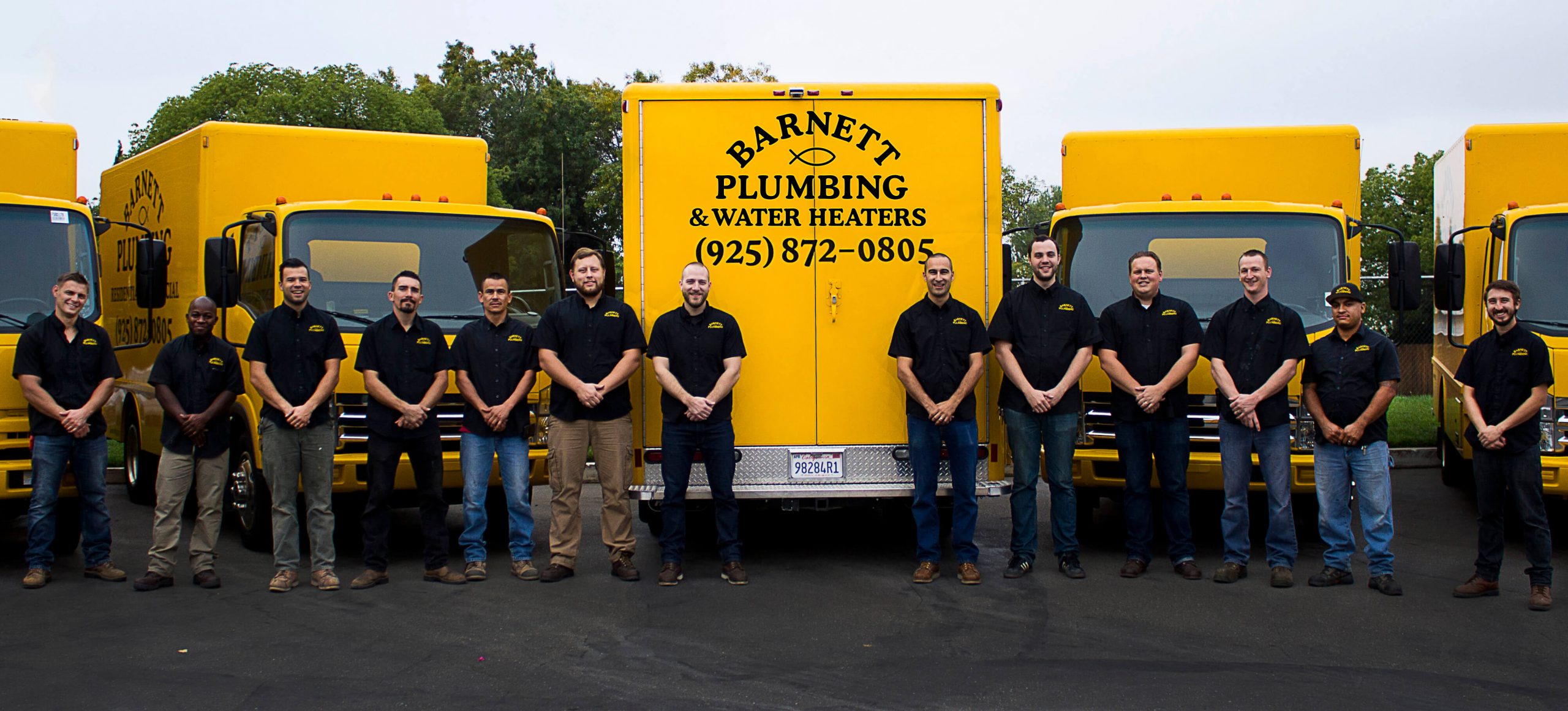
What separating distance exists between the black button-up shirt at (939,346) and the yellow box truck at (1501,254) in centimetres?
365

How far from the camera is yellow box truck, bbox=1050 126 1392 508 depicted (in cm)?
867

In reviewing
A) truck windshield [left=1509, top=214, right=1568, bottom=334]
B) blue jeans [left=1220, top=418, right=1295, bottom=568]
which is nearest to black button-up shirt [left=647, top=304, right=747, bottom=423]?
blue jeans [left=1220, top=418, right=1295, bottom=568]

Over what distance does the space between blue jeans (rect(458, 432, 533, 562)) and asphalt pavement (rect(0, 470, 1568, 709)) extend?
29cm

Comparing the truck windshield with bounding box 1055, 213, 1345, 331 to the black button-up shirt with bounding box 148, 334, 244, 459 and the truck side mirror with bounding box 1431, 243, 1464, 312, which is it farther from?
the black button-up shirt with bounding box 148, 334, 244, 459

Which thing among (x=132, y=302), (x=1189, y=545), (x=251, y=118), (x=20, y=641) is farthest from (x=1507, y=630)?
(x=251, y=118)

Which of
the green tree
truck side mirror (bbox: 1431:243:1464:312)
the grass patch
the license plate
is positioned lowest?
the grass patch

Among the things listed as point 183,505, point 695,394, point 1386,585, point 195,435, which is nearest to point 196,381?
point 195,435

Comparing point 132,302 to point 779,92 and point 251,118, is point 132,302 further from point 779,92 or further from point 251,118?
point 251,118

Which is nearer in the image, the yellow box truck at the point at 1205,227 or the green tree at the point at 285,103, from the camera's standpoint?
the yellow box truck at the point at 1205,227

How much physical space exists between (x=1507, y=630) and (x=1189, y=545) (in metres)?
1.93

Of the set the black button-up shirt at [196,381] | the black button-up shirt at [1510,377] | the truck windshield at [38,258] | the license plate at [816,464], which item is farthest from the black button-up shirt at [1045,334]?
the truck windshield at [38,258]

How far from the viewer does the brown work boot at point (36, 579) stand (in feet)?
26.0

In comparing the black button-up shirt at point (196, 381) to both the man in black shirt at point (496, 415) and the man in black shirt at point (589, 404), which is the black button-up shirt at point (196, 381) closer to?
the man in black shirt at point (496, 415)

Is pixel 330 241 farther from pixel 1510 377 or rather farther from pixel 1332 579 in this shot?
pixel 1510 377
